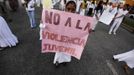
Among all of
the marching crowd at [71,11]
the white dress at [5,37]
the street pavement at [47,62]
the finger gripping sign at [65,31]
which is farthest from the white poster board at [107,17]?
the finger gripping sign at [65,31]

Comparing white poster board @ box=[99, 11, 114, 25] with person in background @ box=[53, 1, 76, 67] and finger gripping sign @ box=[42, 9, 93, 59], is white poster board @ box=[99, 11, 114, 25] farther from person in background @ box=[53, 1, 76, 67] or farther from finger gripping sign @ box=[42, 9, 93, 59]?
finger gripping sign @ box=[42, 9, 93, 59]

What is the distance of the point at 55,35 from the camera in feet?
14.0


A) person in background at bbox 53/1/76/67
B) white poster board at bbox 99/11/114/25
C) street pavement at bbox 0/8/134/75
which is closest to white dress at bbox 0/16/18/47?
street pavement at bbox 0/8/134/75

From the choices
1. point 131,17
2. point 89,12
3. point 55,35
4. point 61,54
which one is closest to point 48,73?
point 61,54

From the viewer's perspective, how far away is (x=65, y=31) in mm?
4164

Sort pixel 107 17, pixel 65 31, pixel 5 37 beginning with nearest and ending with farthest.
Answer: pixel 65 31, pixel 5 37, pixel 107 17

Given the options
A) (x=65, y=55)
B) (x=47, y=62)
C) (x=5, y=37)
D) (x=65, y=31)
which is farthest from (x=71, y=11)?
(x=5, y=37)

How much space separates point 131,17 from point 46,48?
38.0ft

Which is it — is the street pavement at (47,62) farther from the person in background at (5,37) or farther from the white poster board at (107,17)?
the white poster board at (107,17)

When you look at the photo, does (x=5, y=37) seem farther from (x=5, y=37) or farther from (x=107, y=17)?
(x=107, y=17)

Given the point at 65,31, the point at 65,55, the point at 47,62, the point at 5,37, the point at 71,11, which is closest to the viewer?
the point at 65,31

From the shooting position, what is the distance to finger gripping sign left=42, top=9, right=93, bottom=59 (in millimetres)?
3965

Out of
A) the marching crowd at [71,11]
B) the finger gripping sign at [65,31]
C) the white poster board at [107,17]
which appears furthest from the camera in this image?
the white poster board at [107,17]

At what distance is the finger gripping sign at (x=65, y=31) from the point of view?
396 centimetres
